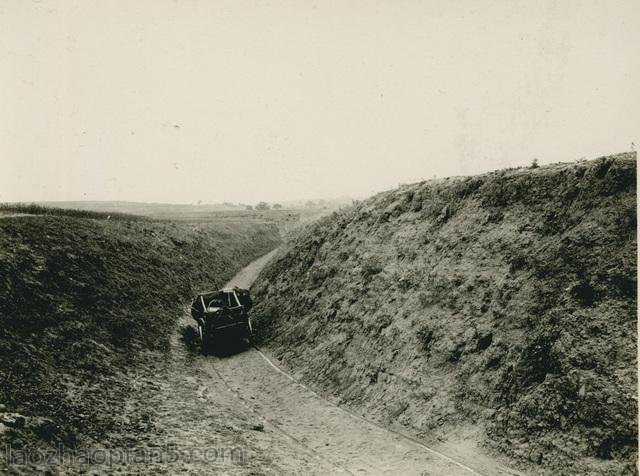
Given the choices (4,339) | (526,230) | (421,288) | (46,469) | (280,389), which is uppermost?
(526,230)

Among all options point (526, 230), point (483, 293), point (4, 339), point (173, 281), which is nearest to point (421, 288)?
point (483, 293)

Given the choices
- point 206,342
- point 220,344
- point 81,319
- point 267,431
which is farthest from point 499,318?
point 81,319

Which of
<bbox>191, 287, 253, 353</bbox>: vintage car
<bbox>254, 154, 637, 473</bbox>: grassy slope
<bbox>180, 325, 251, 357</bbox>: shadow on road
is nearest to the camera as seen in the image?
<bbox>254, 154, 637, 473</bbox>: grassy slope

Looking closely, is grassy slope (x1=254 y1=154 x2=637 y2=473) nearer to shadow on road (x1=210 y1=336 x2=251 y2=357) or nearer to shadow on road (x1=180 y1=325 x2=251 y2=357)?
shadow on road (x1=210 y1=336 x2=251 y2=357)

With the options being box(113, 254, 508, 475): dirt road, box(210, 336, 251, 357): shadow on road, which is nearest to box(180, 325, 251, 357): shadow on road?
box(210, 336, 251, 357): shadow on road

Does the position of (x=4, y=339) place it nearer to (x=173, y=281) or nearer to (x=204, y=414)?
(x=204, y=414)

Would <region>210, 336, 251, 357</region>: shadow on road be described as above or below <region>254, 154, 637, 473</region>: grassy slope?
below
